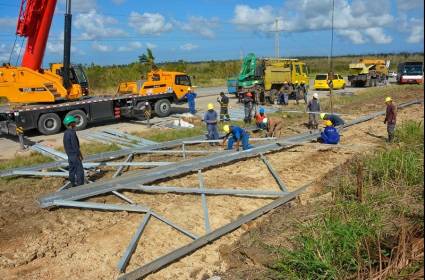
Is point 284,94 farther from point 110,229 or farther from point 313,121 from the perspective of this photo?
point 110,229

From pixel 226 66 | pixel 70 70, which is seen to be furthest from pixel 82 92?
pixel 226 66

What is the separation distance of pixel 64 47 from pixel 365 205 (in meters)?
13.1

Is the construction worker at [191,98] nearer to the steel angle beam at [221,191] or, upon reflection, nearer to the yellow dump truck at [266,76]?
the yellow dump truck at [266,76]

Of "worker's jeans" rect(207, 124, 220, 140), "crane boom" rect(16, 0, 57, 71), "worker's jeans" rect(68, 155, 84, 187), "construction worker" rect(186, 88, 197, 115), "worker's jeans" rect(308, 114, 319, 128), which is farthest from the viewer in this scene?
"construction worker" rect(186, 88, 197, 115)

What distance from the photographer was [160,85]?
65.1 feet

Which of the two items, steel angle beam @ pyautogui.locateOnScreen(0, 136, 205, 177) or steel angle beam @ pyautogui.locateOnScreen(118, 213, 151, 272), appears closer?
steel angle beam @ pyautogui.locateOnScreen(118, 213, 151, 272)

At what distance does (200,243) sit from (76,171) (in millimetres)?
3787

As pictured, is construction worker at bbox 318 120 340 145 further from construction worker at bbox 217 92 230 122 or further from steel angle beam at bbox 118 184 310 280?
construction worker at bbox 217 92 230 122

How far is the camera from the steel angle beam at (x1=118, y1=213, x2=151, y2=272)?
6059 millimetres

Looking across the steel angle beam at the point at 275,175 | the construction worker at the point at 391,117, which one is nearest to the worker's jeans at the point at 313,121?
the construction worker at the point at 391,117

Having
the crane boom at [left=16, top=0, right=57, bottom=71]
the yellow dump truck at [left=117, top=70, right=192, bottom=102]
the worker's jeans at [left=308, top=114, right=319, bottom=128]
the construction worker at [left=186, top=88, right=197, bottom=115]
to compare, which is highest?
the crane boom at [left=16, top=0, right=57, bottom=71]

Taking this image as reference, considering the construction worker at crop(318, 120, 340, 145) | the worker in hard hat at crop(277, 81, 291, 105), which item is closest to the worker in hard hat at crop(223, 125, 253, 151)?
the construction worker at crop(318, 120, 340, 145)

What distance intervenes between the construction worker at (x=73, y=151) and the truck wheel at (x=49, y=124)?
7.54 m

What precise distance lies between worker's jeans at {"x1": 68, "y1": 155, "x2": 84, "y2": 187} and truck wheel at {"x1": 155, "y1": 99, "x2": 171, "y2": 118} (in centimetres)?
1064
